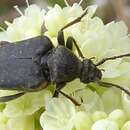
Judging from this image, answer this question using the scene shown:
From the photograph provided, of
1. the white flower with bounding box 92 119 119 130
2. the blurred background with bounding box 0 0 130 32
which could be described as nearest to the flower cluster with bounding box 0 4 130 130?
the white flower with bounding box 92 119 119 130

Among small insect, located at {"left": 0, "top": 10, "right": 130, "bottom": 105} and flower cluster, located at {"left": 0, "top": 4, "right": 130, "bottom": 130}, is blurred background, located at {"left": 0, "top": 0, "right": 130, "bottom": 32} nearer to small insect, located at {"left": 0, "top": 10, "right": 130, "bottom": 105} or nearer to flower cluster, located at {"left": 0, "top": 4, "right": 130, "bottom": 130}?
flower cluster, located at {"left": 0, "top": 4, "right": 130, "bottom": 130}

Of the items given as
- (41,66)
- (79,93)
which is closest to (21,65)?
(41,66)

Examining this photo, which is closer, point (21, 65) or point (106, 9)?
point (21, 65)

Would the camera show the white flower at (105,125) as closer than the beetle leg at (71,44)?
Yes

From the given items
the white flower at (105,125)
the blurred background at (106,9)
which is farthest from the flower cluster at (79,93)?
the blurred background at (106,9)

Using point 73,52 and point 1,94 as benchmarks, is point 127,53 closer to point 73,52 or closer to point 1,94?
point 73,52

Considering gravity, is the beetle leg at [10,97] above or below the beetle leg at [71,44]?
below

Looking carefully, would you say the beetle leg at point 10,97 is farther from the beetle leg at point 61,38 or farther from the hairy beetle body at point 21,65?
the beetle leg at point 61,38

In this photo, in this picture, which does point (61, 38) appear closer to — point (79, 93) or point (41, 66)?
point (41, 66)
